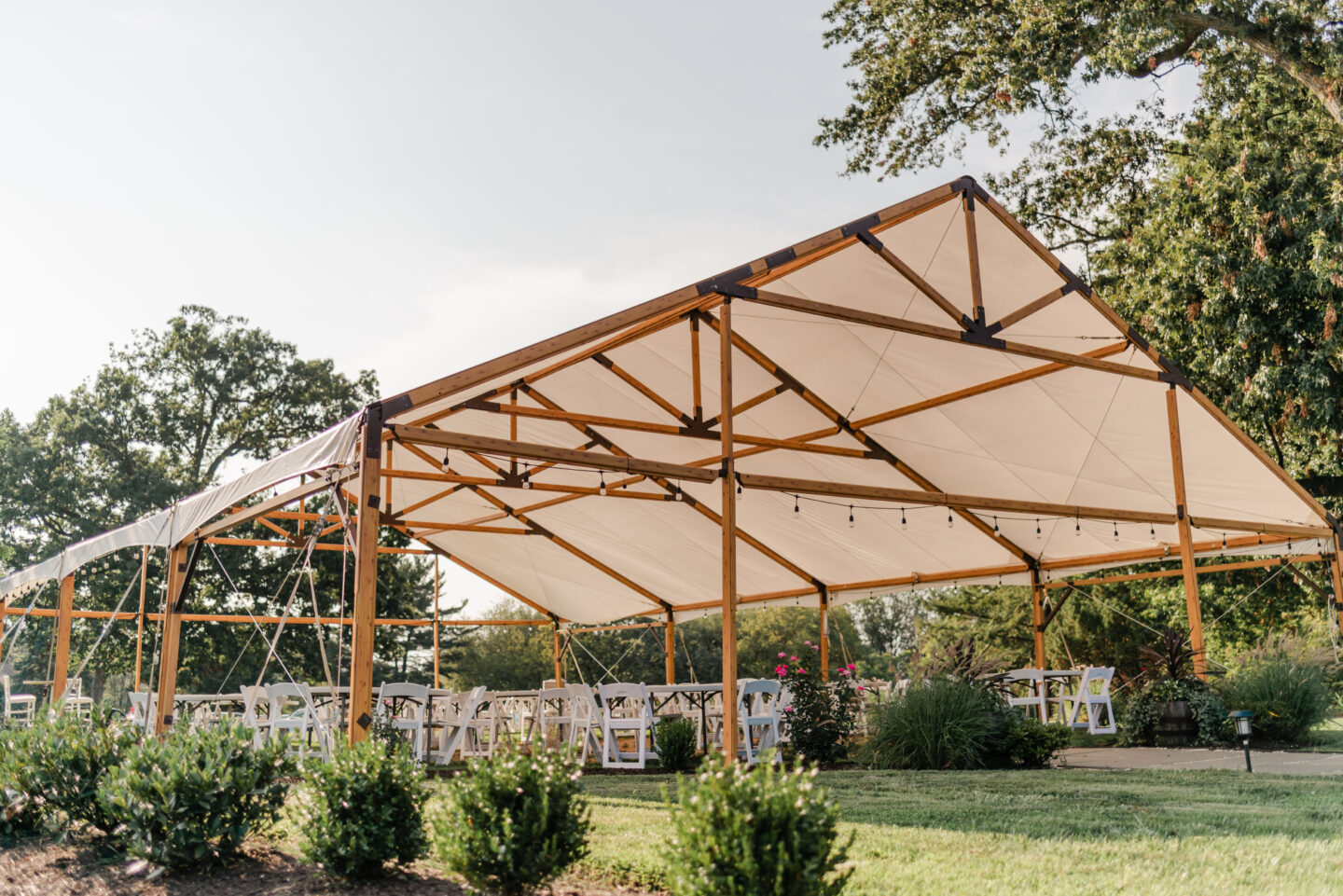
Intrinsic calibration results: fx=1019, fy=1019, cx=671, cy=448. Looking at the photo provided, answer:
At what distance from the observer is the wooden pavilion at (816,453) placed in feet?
22.1

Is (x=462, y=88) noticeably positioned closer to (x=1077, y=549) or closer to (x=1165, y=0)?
(x=1165, y=0)

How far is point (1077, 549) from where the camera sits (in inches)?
477

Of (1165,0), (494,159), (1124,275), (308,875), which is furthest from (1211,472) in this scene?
(308,875)

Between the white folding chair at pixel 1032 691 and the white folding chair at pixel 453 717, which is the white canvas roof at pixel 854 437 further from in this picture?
the white folding chair at pixel 453 717

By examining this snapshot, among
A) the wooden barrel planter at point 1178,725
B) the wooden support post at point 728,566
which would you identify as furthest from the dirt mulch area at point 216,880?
the wooden barrel planter at point 1178,725

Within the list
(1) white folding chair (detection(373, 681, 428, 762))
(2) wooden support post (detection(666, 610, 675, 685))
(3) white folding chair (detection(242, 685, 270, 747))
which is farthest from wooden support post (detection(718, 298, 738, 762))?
(2) wooden support post (detection(666, 610, 675, 685))

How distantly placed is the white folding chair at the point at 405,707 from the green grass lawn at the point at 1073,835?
8.78ft

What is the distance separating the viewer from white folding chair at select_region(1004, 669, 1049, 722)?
10109mm

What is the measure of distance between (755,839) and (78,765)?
4214mm

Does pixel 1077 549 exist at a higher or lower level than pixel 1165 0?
lower

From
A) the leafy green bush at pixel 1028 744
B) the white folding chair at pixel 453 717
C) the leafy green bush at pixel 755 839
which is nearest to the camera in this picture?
the leafy green bush at pixel 755 839

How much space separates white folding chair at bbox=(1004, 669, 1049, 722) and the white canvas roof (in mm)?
1522

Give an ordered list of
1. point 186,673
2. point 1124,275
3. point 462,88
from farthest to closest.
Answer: point 186,673 < point 1124,275 < point 462,88

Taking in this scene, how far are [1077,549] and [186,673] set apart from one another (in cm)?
1940
